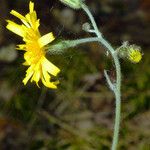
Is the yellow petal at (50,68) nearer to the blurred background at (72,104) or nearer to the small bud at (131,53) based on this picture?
the small bud at (131,53)

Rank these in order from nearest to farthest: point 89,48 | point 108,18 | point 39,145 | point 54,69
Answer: point 54,69 → point 39,145 → point 89,48 → point 108,18

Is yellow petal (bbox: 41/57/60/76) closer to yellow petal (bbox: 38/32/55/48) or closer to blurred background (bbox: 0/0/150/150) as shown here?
yellow petal (bbox: 38/32/55/48)

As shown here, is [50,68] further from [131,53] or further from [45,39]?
[131,53]

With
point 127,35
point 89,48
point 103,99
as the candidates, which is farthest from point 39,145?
point 127,35

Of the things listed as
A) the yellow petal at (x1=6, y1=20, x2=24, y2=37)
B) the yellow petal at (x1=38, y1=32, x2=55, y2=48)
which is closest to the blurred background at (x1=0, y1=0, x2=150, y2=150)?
the yellow petal at (x1=6, y1=20, x2=24, y2=37)

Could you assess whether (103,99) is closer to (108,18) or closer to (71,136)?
(71,136)

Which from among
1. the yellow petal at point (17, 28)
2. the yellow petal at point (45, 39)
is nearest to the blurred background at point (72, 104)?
the yellow petal at point (17, 28)
